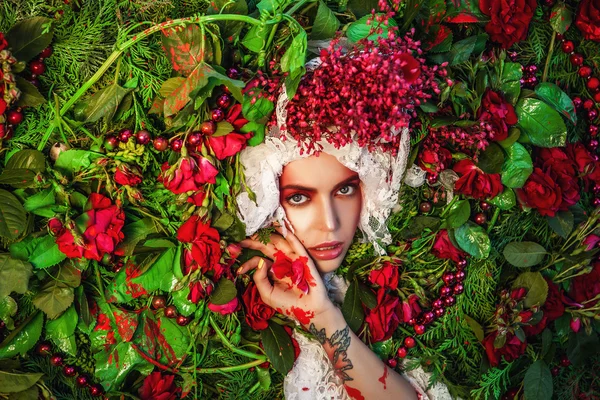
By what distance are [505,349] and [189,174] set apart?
3.25 ft

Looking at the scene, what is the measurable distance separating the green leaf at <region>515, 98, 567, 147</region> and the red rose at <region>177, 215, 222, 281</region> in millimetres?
836

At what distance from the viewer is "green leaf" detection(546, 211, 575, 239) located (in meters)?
1.78

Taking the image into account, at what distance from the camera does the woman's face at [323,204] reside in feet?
4.98

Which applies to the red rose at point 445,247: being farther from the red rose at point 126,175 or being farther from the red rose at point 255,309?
the red rose at point 126,175

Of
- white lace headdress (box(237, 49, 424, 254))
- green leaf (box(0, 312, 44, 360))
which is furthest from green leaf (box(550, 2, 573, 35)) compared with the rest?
green leaf (box(0, 312, 44, 360))

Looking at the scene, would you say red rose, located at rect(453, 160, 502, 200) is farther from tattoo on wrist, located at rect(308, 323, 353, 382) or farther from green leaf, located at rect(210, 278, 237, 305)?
green leaf, located at rect(210, 278, 237, 305)

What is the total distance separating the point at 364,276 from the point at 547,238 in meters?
0.56

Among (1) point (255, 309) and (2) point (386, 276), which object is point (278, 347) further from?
(2) point (386, 276)

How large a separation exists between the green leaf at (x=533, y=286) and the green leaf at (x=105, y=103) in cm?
115

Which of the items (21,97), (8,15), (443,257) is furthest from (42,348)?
(443,257)

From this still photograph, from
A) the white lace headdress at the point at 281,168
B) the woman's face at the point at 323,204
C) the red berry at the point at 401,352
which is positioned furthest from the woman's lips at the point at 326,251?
the red berry at the point at 401,352

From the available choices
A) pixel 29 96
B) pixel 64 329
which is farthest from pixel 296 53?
pixel 64 329

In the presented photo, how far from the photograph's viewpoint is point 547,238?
184 cm

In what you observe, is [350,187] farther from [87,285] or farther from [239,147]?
[87,285]
